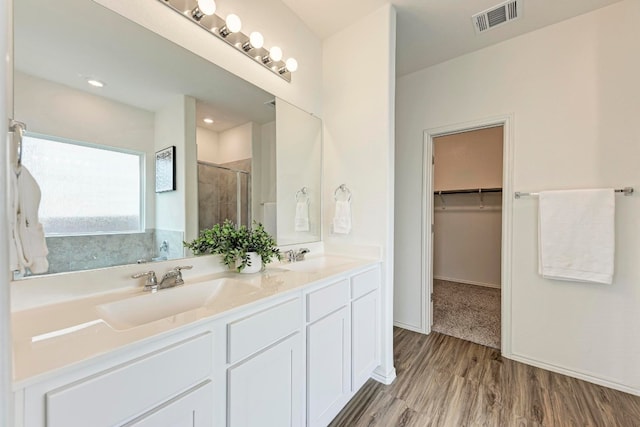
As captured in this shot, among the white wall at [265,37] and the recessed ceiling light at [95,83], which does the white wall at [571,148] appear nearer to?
the white wall at [265,37]

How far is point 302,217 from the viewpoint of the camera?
207 cm

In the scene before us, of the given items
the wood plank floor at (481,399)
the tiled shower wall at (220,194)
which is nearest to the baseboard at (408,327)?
the wood plank floor at (481,399)

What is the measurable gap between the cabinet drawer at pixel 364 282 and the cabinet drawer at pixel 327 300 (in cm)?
8

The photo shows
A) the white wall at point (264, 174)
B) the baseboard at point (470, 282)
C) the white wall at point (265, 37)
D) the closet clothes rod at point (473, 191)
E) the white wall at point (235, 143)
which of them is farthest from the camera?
the baseboard at point (470, 282)

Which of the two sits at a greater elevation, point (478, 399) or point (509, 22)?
point (509, 22)

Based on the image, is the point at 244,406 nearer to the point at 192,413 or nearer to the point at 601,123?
the point at 192,413

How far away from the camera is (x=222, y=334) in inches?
35.3

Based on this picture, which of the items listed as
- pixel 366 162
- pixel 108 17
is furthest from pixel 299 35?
pixel 108 17

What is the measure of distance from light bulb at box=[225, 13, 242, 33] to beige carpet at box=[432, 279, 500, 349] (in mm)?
3000

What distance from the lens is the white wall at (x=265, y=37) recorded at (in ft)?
4.00

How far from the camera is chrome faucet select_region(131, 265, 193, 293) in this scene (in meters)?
1.13

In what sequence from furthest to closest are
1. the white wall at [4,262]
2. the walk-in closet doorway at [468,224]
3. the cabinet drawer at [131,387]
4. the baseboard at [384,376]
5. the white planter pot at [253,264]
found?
1. the walk-in closet doorway at [468,224]
2. the baseboard at [384,376]
3. the white planter pot at [253,264]
4. the cabinet drawer at [131,387]
5. the white wall at [4,262]

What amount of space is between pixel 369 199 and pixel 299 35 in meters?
Result: 1.38

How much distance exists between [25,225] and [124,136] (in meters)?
0.63
